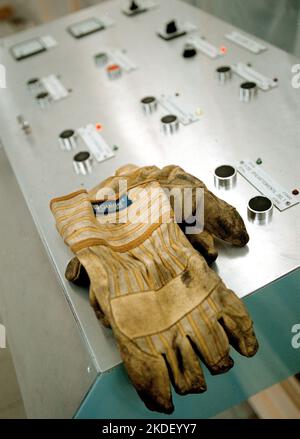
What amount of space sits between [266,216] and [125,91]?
0.94 metres

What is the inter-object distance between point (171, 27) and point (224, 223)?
1.38m

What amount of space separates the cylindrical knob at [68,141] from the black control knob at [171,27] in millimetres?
866

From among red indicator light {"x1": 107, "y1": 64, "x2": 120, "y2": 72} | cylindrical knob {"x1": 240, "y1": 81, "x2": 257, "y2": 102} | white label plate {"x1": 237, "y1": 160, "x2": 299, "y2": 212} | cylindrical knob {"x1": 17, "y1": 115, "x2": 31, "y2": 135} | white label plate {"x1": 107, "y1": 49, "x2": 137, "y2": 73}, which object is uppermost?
cylindrical knob {"x1": 240, "y1": 81, "x2": 257, "y2": 102}

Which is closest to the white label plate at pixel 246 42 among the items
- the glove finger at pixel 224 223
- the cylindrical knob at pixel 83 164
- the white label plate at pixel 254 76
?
the white label plate at pixel 254 76

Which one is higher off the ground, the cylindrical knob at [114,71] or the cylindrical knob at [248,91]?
the cylindrical knob at [248,91]

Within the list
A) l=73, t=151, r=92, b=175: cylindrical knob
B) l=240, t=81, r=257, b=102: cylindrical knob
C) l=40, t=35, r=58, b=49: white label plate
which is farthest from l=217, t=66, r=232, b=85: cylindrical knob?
l=40, t=35, r=58, b=49: white label plate

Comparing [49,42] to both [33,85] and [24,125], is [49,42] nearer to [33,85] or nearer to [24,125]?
[33,85]

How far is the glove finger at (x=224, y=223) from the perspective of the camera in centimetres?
98

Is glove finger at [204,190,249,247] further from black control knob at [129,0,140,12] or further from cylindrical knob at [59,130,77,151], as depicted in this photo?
black control knob at [129,0,140,12]

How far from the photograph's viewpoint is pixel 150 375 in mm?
749

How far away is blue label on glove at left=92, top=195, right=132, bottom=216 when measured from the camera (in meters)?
1.04

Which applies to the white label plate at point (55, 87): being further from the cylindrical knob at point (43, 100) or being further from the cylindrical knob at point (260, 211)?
the cylindrical knob at point (260, 211)

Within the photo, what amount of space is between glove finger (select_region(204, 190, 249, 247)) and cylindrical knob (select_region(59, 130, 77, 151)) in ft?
2.21

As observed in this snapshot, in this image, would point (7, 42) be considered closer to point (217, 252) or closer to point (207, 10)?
point (207, 10)
